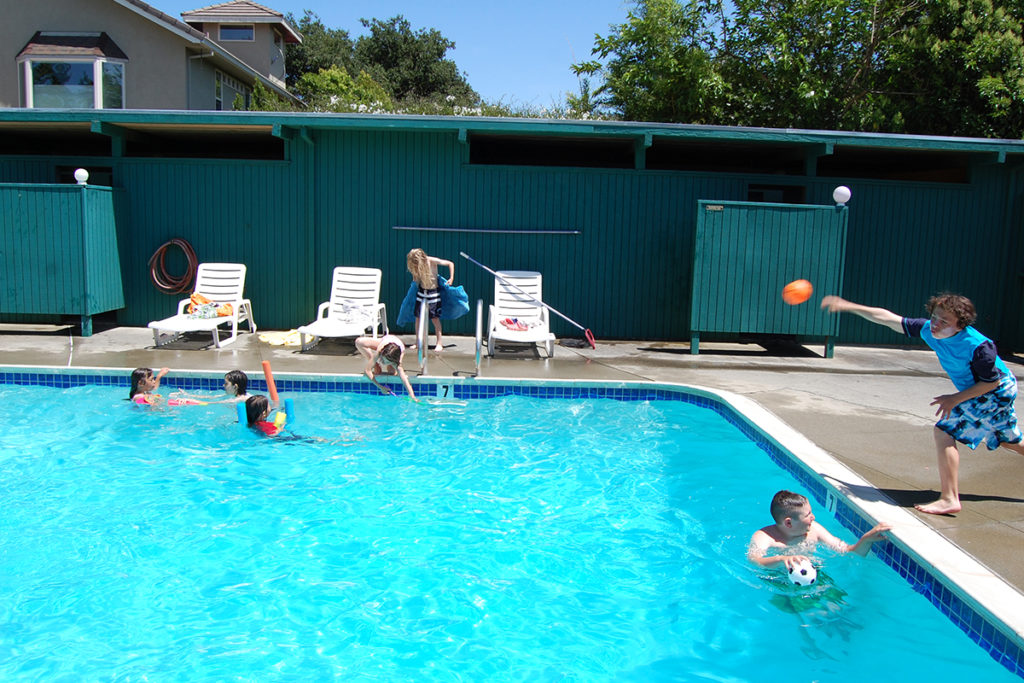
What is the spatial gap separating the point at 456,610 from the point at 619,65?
62.3ft

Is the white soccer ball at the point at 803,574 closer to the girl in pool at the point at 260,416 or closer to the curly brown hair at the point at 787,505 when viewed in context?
the curly brown hair at the point at 787,505

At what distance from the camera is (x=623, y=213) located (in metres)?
9.79

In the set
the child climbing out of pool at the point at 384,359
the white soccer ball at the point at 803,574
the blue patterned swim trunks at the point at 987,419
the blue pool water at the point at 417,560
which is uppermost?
the blue patterned swim trunks at the point at 987,419

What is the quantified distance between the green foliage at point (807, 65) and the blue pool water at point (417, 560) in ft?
45.0

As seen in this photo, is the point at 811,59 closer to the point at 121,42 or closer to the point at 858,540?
the point at 121,42

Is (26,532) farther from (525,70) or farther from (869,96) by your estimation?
(525,70)

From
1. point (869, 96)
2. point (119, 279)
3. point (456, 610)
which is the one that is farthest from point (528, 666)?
point (869, 96)

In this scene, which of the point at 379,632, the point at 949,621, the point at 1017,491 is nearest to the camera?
the point at 949,621

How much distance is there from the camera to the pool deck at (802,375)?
4281mm

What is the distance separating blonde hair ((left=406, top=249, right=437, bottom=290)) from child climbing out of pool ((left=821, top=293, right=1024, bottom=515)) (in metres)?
5.02

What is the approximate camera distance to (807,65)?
18438 mm

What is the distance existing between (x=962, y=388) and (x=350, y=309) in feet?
20.7

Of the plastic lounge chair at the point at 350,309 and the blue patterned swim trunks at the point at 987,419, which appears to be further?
the plastic lounge chair at the point at 350,309

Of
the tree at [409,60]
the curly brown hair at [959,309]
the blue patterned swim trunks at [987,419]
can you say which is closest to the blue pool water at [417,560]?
the blue patterned swim trunks at [987,419]
